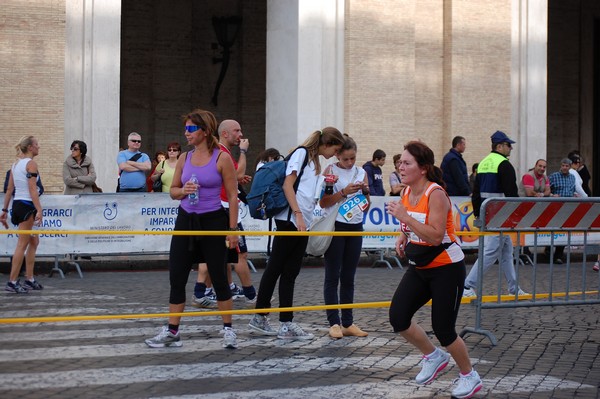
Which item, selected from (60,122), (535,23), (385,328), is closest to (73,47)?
(60,122)

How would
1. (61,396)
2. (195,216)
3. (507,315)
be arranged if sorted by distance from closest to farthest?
1. (61,396)
2. (195,216)
3. (507,315)

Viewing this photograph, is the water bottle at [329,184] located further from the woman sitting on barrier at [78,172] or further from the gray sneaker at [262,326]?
the woman sitting on barrier at [78,172]

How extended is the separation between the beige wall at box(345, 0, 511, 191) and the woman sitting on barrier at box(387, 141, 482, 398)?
16467 mm

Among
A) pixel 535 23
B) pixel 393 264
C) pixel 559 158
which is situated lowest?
pixel 393 264

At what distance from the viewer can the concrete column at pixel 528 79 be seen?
2614 centimetres

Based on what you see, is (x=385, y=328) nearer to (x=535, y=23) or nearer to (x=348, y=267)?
(x=348, y=267)

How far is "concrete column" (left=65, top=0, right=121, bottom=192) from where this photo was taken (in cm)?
2158

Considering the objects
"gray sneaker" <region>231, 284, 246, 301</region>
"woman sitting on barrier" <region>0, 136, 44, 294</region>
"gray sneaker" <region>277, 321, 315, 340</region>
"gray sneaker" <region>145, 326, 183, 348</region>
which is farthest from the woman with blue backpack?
"woman sitting on barrier" <region>0, 136, 44, 294</region>

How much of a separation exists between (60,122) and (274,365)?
13568mm

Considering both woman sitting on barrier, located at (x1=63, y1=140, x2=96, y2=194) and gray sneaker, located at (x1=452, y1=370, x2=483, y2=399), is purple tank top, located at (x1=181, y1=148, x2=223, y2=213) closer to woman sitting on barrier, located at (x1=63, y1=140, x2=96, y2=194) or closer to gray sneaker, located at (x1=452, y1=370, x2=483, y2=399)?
gray sneaker, located at (x1=452, y1=370, x2=483, y2=399)

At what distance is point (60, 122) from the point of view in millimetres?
21234

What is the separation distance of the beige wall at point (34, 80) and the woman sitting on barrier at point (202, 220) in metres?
12.0

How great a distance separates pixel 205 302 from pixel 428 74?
1449 centimetres

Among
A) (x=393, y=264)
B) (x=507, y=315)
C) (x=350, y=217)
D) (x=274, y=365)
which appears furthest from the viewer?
(x=393, y=264)
